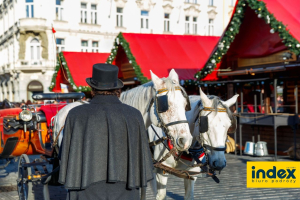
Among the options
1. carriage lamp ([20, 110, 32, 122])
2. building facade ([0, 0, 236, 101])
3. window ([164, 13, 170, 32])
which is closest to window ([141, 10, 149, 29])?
building facade ([0, 0, 236, 101])

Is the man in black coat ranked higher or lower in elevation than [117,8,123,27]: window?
lower

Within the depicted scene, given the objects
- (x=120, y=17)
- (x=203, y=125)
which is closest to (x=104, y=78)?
(x=203, y=125)

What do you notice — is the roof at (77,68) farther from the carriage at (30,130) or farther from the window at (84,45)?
the window at (84,45)

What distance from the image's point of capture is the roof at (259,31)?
10383mm

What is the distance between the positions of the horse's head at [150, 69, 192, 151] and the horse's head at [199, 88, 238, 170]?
0.80m

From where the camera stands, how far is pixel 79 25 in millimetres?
33500

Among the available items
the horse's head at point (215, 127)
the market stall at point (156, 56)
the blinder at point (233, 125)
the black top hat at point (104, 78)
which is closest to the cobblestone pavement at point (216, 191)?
the blinder at point (233, 125)

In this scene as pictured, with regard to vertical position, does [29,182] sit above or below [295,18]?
below

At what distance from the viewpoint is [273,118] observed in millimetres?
11141

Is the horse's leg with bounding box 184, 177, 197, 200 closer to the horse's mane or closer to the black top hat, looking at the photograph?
the horse's mane

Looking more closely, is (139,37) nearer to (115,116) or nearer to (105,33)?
(115,116)

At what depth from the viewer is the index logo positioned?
19.3 feet

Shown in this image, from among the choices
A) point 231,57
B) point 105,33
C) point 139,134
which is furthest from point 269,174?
point 105,33

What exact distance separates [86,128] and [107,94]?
340 millimetres
